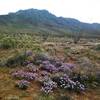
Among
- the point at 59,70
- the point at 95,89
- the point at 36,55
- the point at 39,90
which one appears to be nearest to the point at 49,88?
the point at 39,90

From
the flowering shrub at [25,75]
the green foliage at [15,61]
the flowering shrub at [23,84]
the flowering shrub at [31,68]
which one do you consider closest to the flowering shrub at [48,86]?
the flowering shrub at [23,84]

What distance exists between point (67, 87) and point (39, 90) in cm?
146

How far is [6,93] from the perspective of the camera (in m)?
13.0

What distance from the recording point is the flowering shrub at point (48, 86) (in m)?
13.4

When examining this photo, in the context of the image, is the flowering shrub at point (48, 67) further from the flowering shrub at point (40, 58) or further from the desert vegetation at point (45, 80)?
the flowering shrub at point (40, 58)

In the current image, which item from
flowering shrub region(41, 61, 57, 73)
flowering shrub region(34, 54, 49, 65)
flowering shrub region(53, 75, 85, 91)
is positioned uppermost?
flowering shrub region(34, 54, 49, 65)

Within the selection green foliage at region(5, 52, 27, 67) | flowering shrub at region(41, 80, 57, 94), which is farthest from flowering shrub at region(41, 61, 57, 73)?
flowering shrub at region(41, 80, 57, 94)

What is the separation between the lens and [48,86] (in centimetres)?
1402

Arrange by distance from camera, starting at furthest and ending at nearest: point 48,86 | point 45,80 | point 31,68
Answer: point 31,68 < point 45,80 < point 48,86

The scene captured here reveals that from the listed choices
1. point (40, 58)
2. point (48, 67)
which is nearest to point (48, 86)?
point (48, 67)

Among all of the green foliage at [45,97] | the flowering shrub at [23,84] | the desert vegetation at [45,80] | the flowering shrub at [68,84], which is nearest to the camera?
the green foliage at [45,97]

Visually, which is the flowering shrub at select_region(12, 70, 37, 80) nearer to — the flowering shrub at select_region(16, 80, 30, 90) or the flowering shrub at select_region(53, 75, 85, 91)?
the flowering shrub at select_region(16, 80, 30, 90)

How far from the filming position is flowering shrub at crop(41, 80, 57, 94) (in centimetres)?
1344

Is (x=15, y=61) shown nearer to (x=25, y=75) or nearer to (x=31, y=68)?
(x=31, y=68)
